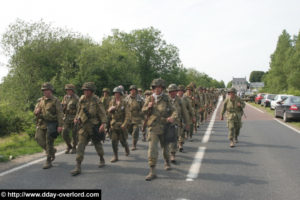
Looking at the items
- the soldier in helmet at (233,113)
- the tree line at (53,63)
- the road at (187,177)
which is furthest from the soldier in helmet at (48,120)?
the tree line at (53,63)

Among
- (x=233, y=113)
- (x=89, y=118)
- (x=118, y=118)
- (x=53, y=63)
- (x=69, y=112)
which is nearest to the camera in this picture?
(x=89, y=118)

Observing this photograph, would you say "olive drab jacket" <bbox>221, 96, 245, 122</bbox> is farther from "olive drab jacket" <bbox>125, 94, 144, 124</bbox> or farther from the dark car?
the dark car

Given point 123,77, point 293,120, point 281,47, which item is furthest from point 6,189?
point 281,47

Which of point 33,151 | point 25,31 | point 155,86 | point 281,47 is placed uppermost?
point 281,47

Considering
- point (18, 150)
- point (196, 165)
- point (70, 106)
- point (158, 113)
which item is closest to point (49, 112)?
point (70, 106)

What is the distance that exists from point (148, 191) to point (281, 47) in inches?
2794

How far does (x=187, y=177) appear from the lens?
5.55m

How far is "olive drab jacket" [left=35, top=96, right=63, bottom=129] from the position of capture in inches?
257

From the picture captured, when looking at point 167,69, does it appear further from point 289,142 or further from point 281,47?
point 289,142

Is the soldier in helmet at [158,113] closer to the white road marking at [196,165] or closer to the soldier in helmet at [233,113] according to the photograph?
the white road marking at [196,165]

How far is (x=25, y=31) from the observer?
85.3ft

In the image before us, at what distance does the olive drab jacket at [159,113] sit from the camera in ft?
19.3

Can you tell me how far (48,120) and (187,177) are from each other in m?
3.37

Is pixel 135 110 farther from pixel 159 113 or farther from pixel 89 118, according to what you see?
pixel 159 113
